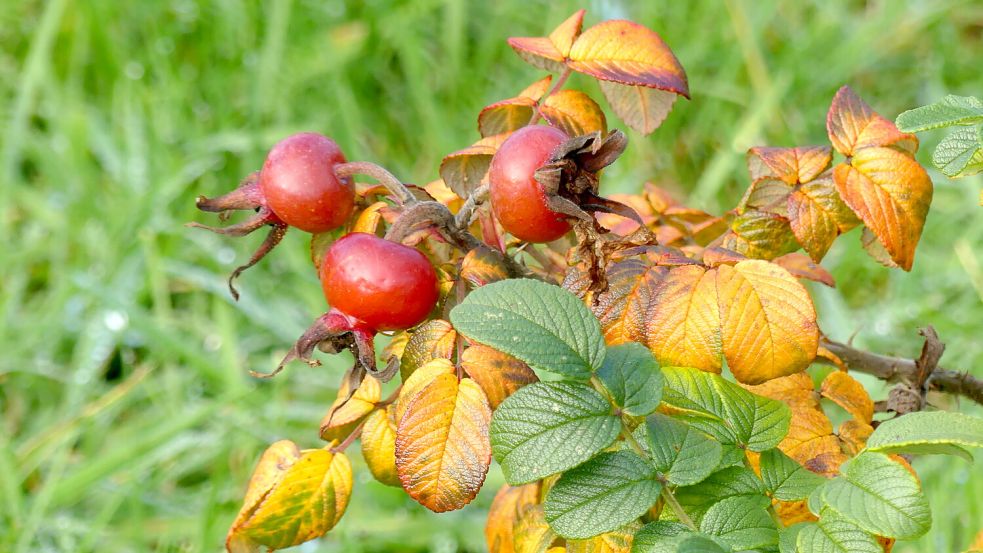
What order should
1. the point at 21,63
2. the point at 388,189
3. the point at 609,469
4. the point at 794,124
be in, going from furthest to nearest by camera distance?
the point at 21,63
the point at 794,124
the point at 388,189
the point at 609,469

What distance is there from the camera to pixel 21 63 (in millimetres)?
2857

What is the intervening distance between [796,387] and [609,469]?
0.31 m

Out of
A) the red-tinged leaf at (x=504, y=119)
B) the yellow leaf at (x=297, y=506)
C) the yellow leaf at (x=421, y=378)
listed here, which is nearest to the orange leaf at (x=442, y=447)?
the yellow leaf at (x=421, y=378)

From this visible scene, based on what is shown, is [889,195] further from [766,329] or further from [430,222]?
[430,222]

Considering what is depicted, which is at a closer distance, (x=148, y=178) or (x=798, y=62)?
(x=148, y=178)

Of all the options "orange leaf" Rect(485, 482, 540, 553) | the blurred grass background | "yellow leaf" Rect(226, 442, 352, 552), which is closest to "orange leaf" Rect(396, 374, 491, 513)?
"yellow leaf" Rect(226, 442, 352, 552)

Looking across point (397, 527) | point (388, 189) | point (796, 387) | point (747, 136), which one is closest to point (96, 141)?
point (397, 527)

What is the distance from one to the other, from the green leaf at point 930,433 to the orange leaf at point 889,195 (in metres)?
0.21

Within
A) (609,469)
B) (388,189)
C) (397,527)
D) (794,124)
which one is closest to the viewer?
(609,469)

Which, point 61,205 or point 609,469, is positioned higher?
point 609,469

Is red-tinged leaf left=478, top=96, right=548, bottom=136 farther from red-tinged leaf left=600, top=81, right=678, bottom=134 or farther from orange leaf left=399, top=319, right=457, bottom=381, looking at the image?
orange leaf left=399, top=319, right=457, bottom=381

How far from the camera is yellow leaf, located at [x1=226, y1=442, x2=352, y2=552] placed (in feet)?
2.90

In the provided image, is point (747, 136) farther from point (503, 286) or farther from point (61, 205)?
point (503, 286)

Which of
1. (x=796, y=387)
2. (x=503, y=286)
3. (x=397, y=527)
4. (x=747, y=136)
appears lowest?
(x=397, y=527)
